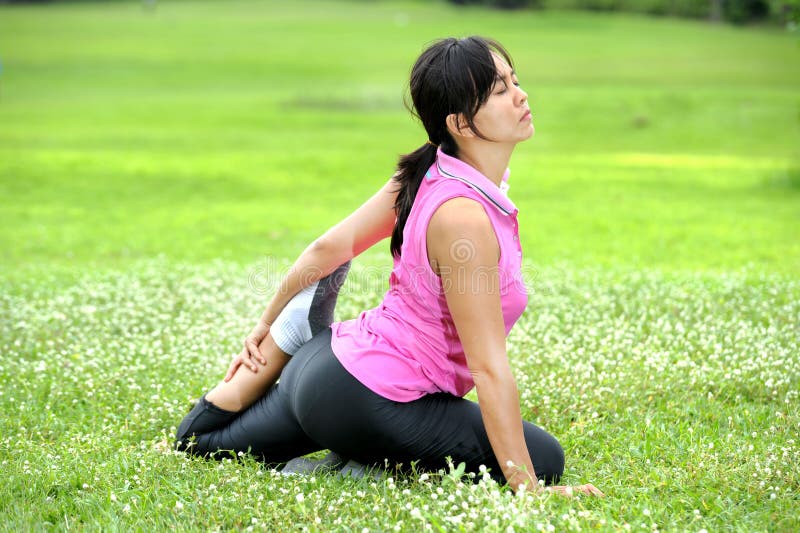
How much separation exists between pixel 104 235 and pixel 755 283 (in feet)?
31.6

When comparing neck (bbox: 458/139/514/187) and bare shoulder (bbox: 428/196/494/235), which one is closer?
bare shoulder (bbox: 428/196/494/235)

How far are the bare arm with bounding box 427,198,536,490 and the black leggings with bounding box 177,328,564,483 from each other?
0.32m

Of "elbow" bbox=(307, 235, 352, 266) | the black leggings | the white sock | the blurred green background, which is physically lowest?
the blurred green background

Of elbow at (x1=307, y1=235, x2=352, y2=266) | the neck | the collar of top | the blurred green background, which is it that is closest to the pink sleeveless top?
the collar of top

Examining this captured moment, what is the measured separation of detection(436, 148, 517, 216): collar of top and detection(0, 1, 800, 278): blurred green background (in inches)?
281

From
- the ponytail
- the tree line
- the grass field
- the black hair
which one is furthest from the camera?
the tree line

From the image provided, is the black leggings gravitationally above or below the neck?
below

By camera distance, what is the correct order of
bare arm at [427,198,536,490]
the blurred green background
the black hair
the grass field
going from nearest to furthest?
bare arm at [427,198,536,490], the black hair, the grass field, the blurred green background

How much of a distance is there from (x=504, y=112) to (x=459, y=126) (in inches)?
9.0

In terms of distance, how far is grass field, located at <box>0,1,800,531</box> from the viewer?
180 inches

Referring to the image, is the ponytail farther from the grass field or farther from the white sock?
the grass field

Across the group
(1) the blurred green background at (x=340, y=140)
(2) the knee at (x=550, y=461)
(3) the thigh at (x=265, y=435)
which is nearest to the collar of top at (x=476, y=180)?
(2) the knee at (x=550, y=461)

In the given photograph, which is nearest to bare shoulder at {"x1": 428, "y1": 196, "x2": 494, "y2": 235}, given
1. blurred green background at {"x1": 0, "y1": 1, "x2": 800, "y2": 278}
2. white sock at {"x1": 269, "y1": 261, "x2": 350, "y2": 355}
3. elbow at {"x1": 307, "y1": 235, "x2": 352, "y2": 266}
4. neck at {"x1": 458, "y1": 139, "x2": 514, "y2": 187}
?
neck at {"x1": 458, "y1": 139, "x2": 514, "y2": 187}

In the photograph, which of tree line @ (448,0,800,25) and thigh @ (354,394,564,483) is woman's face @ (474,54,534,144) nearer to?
thigh @ (354,394,564,483)
